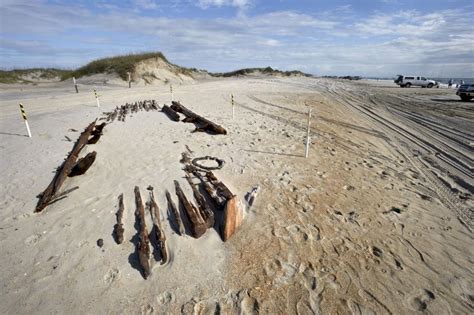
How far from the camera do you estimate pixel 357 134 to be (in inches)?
487

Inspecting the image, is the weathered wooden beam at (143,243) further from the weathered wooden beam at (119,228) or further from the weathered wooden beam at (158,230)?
the weathered wooden beam at (119,228)

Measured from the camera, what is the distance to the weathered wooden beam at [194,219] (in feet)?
16.2

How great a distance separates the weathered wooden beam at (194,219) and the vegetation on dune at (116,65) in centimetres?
3285

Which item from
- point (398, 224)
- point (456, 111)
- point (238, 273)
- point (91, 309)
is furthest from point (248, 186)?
point (456, 111)

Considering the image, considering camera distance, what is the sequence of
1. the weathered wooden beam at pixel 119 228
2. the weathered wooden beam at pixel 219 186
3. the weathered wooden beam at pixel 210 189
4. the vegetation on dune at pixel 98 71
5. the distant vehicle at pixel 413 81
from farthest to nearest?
the distant vehicle at pixel 413 81, the vegetation on dune at pixel 98 71, the weathered wooden beam at pixel 219 186, the weathered wooden beam at pixel 210 189, the weathered wooden beam at pixel 119 228

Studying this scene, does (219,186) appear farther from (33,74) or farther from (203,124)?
(33,74)

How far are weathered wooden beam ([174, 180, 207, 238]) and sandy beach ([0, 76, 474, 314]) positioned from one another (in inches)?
5.1

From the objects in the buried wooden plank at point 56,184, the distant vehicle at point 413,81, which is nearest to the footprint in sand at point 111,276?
the buried wooden plank at point 56,184

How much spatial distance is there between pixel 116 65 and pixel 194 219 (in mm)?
37197

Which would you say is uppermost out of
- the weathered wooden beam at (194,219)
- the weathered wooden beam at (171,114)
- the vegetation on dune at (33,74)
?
the weathered wooden beam at (171,114)

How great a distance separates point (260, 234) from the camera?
511 cm

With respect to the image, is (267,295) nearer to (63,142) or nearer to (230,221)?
(230,221)

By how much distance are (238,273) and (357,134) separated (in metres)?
10.2

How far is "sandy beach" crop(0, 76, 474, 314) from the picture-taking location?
389cm
